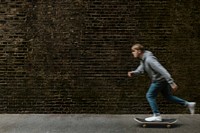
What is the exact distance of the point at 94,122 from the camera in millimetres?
8625

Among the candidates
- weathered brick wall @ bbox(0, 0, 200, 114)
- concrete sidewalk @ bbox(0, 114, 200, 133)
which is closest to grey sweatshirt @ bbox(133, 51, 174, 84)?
concrete sidewalk @ bbox(0, 114, 200, 133)

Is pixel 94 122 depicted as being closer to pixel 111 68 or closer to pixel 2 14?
pixel 111 68

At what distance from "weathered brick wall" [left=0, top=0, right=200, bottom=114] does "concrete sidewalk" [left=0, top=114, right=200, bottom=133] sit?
0.33 m

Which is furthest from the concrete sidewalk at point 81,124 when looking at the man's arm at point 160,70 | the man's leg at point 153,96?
the man's arm at point 160,70

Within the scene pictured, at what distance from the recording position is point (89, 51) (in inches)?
376

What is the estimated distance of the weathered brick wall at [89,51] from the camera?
9.52 metres

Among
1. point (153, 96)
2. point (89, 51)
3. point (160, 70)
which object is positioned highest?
point (89, 51)

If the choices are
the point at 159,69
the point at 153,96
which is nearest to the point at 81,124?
the point at 153,96

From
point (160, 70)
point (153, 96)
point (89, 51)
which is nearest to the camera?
point (160, 70)

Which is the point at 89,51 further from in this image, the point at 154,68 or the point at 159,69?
the point at 159,69

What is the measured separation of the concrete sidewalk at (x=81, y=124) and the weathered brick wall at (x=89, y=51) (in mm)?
326

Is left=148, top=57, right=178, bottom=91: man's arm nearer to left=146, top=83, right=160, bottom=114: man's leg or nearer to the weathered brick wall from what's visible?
left=146, top=83, right=160, bottom=114: man's leg

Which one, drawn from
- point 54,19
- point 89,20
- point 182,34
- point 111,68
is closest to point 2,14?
point 54,19

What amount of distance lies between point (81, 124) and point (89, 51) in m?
2.02
